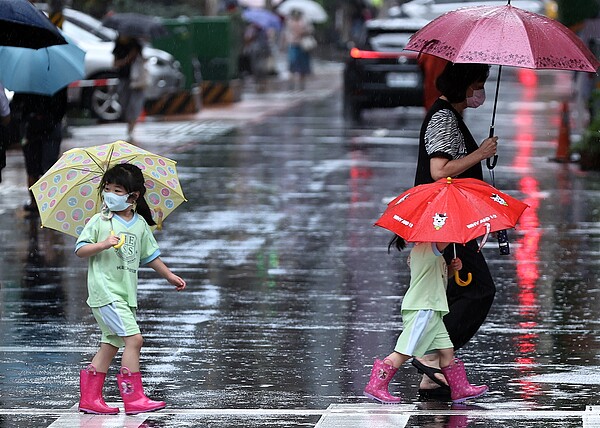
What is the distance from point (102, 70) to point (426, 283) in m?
19.1

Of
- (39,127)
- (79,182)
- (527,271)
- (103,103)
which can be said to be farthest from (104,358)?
(103,103)

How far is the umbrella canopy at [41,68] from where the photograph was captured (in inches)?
516

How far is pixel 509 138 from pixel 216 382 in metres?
15.9

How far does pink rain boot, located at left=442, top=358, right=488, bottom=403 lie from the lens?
286 inches

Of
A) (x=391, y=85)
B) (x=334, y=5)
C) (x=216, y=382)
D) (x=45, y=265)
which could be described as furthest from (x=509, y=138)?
(x=334, y=5)

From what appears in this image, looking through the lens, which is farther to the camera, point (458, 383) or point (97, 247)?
point (458, 383)

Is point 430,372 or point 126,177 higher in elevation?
point 126,177

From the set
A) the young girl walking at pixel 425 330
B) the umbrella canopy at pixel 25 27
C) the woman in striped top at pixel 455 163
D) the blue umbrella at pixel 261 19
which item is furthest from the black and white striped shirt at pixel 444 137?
the blue umbrella at pixel 261 19

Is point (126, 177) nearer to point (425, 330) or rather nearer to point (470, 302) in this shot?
point (425, 330)

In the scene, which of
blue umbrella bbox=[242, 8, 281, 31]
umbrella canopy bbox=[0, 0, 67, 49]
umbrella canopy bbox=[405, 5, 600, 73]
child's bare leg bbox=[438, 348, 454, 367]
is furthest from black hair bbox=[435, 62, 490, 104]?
blue umbrella bbox=[242, 8, 281, 31]

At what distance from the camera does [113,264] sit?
699 cm

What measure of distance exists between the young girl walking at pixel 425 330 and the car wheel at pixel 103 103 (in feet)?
61.0

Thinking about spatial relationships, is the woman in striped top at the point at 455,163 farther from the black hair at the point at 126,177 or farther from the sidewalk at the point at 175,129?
the sidewalk at the point at 175,129

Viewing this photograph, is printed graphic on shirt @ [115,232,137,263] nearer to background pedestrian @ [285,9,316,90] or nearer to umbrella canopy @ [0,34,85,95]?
umbrella canopy @ [0,34,85,95]
